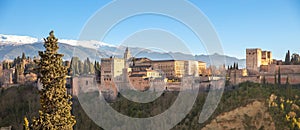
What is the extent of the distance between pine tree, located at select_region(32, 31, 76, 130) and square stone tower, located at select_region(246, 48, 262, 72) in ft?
76.7

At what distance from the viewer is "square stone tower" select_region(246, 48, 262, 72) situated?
95.7ft

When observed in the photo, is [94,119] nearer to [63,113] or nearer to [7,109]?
[7,109]

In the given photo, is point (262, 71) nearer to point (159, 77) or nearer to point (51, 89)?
point (159, 77)

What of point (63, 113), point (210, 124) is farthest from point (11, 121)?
point (63, 113)

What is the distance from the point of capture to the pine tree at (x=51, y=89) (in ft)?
25.4

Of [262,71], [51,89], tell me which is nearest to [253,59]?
[262,71]

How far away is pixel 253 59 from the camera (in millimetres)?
29422

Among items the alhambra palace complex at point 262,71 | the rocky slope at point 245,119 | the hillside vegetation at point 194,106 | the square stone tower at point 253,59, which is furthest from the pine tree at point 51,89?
the square stone tower at point 253,59

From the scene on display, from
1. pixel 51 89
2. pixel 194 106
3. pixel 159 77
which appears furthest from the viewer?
pixel 159 77

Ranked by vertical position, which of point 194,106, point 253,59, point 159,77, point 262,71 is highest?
point 253,59

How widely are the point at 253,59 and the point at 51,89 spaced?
2423 centimetres

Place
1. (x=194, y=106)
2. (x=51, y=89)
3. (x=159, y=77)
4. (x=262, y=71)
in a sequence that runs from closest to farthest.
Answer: (x=51, y=89), (x=194, y=106), (x=262, y=71), (x=159, y=77)

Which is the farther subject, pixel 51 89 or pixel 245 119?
pixel 245 119

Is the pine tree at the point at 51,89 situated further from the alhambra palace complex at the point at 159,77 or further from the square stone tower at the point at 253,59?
the square stone tower at the point at 253,59
